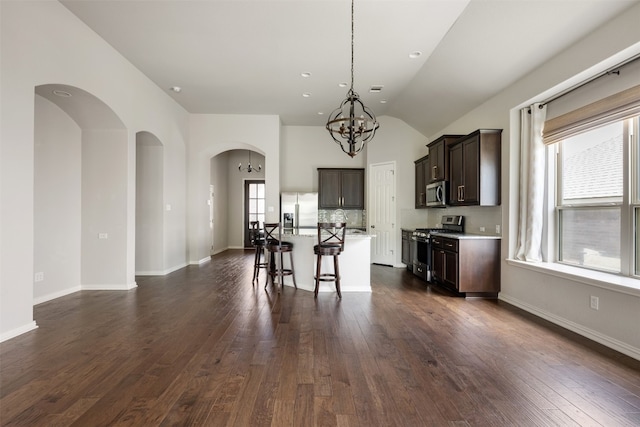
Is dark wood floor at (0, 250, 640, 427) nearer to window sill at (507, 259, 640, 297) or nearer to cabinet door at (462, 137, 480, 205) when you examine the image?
window sill at (507, 259, 640, 297)

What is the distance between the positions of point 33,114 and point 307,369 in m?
3.67

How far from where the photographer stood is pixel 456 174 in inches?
211

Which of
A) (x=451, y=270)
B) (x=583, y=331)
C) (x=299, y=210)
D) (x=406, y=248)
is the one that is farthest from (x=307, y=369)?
(x=299, y=210)

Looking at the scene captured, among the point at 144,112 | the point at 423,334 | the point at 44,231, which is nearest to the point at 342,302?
the point at 423,334

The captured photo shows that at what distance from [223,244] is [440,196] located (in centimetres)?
716

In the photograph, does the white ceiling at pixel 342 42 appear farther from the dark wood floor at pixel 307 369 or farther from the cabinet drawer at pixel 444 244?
the dark wood floor at pixel 307 369

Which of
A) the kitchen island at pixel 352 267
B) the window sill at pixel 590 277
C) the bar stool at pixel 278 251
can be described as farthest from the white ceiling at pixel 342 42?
the kitchen island at pixel 352 267

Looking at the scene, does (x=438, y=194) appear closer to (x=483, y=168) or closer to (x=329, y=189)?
(x=483, y=168)

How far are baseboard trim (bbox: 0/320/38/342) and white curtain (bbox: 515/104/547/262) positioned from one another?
5.58 metres

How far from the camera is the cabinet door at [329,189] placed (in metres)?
8.13

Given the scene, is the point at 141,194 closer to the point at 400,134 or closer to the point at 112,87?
the point at 112,87

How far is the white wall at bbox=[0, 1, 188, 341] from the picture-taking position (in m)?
3.09

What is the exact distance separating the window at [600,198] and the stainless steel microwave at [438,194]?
72.3 inches

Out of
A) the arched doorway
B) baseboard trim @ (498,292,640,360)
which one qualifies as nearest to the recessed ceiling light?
the arched doorway
